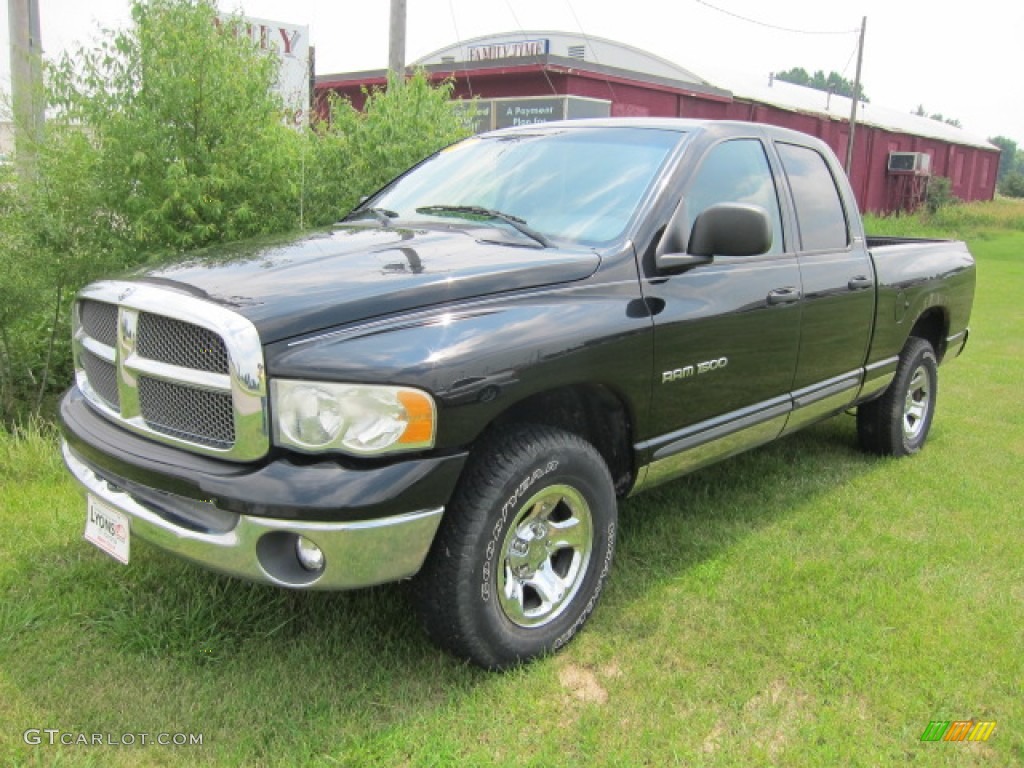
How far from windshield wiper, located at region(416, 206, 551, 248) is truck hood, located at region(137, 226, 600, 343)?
4.1 inches

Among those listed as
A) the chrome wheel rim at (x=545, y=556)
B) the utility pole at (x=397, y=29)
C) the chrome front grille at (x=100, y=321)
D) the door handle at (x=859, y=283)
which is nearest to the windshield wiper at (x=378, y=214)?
the chrome front grille at (x=100, y=321)

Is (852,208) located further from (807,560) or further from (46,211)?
(46,211)

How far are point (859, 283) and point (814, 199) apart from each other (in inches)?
19.5

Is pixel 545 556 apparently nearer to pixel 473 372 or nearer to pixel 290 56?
pixel 473 372

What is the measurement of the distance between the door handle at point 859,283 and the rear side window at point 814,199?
7.2 inches

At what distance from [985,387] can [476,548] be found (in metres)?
6.65

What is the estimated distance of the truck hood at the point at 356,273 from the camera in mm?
2555

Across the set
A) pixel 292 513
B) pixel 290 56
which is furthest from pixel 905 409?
pixel 290 56

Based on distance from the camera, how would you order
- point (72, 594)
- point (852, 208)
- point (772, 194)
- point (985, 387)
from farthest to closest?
point (985, 387) → point (852, 208) → point (772, 194) → point (72, 594)

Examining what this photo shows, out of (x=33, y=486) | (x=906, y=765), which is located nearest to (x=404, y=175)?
(x=33, y=486)

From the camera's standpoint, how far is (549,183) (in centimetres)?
372

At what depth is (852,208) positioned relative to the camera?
4.84 metres

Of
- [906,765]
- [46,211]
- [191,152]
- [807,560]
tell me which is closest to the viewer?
→ [906,765]

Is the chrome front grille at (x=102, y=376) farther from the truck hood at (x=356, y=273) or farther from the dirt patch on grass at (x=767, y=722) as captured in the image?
the dirt patch on grass at (x=767, y=722)
